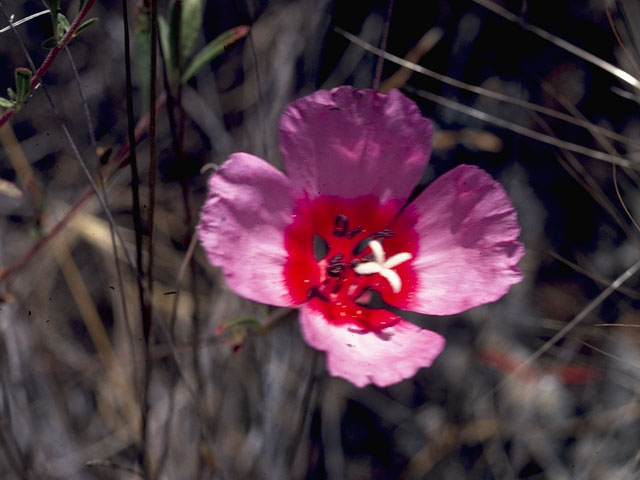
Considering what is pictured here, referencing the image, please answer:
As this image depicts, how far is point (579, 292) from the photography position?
297cm

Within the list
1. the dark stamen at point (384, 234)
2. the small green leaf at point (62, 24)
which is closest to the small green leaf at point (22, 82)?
the small green leaf at point (62, 24)

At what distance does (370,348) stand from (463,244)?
37 centimetres

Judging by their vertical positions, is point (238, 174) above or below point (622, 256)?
above

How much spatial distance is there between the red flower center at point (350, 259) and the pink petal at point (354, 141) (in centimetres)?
7

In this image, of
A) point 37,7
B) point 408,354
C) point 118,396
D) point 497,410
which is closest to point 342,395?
point 497,410

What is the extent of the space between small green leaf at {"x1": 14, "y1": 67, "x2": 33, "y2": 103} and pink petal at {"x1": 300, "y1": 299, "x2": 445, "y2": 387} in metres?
0.73

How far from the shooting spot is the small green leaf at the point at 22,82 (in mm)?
1435

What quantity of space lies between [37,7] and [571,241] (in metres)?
2.38

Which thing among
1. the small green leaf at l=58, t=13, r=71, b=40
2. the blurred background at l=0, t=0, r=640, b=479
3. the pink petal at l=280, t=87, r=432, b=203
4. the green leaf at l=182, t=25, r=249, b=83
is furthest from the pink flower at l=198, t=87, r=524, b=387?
the blurred background at l=0, t=0, r=640, b=479

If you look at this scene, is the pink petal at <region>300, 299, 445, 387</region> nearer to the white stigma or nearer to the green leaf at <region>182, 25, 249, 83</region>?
the white stigma

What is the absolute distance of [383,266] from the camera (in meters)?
1.69

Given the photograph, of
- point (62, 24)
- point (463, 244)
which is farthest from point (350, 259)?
point (62, 24)

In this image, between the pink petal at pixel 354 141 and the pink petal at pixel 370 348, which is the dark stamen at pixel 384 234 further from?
the pink petal at pixel 370 348

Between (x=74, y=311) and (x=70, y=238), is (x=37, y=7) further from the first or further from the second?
(x=74, y=311)
